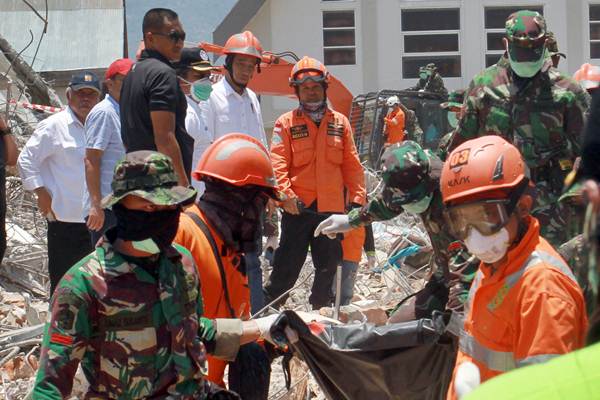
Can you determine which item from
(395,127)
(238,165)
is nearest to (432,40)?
(395,127)

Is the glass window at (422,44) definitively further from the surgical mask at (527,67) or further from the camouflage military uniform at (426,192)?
the camouflage military uniform at (426,192)

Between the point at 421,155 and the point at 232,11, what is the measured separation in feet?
75.5

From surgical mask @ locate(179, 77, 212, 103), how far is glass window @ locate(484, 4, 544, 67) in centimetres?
2192

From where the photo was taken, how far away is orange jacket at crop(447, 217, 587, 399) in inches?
128

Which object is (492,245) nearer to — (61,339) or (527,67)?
(61,339)

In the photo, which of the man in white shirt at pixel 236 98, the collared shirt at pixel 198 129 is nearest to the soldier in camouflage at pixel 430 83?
the man in white shirt at pixel 236 98

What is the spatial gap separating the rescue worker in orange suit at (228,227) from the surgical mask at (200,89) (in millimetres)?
3024

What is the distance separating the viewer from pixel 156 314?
3.80 m

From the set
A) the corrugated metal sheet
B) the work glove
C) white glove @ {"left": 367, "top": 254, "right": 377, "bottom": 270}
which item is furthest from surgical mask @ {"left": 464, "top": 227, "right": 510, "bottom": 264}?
the corrugated metal sheet

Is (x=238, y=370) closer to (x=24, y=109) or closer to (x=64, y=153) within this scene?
(x=64, y=153)

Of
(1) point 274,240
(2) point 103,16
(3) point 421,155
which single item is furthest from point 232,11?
(3) point 421,155

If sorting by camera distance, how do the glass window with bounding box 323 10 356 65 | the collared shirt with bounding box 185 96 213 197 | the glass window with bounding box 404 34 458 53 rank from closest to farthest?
the collared shirt with bounding box 185 96 213 197 < the glass window with bounding box 323 10 356 65 < the glass window with bounding box 404 34 458 53

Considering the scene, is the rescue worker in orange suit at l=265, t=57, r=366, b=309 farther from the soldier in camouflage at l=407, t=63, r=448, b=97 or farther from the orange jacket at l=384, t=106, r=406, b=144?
the soldier in camouflage at l=407, t=63, r=448, b=97

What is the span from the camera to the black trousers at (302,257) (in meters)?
8.06
